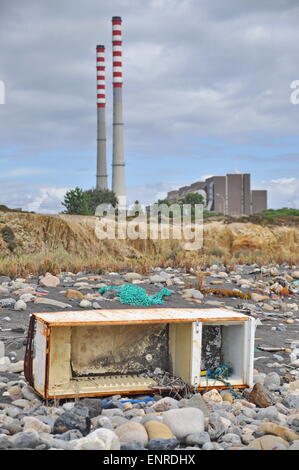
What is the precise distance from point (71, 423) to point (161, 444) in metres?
0.66

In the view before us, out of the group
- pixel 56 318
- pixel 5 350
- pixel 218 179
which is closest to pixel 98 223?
pixel 5 350

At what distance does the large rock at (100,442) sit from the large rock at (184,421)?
563mm

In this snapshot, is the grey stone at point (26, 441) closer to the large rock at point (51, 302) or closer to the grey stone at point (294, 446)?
the grey stone at point (294, 446)

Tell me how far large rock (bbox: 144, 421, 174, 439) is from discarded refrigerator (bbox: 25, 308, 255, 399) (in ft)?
3.22

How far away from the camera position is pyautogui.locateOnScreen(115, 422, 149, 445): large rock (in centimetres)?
425

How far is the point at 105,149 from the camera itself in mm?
50688

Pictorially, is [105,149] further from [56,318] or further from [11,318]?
[56,318]

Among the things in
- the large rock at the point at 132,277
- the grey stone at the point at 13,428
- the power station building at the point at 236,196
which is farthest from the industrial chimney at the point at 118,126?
the grey stone at the point at 13,428

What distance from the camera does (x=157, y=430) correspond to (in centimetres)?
438

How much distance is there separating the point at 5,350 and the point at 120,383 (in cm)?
185

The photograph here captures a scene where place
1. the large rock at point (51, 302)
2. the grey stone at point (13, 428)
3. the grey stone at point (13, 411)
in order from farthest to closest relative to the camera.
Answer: the large rock at point (51, 302) < the grey stone at point (13, 411) < the grey stone at point (13, 428)

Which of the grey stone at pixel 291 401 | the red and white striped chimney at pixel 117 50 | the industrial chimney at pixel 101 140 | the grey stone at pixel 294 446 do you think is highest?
the red and white striped chimney at pixel 117 50

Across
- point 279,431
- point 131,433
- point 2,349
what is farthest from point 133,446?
point 2,349

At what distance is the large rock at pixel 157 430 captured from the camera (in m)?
4.34
